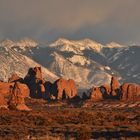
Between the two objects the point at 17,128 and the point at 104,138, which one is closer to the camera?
the point at 104,138

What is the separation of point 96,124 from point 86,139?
21.5 m

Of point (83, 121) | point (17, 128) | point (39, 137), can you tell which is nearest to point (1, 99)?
point (83, 121)

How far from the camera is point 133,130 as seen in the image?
2613 inches

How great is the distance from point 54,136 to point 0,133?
22.5ft

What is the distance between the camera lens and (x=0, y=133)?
63.8m

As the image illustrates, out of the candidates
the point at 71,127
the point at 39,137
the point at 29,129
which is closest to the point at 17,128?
the point at 29,129

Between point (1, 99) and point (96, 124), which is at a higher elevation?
point (1, 99)

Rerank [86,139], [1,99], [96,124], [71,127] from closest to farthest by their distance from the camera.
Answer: [86,139], [71,127], [96,124], [1,99]

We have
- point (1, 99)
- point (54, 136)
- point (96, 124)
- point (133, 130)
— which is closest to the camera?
point (54, 136)

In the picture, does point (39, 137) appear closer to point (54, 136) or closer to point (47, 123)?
point (54, 136)

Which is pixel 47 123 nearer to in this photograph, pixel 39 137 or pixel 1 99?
pixel 39 137

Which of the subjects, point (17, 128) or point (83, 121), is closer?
point (17, 128)

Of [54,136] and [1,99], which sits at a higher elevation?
[1,99]

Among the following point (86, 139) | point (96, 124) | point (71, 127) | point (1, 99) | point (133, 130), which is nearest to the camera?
point (86, 139)
